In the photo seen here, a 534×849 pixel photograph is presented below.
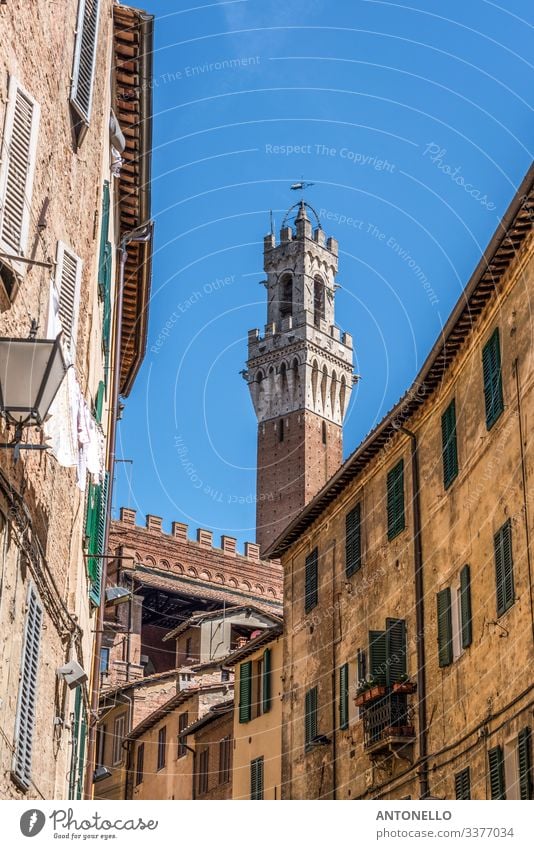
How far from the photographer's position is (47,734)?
13.6 meters

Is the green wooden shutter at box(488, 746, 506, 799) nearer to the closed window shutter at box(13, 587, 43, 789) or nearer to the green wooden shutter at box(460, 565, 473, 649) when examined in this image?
the green wooden shutter at box(460, 565, 473, 649)

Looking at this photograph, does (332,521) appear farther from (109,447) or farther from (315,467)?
(315,467)

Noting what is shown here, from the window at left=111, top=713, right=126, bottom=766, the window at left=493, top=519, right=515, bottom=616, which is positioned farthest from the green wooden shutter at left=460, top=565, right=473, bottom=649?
the window at left=111, top=713, right=126, bottom=766

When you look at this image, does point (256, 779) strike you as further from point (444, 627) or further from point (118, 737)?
point (118, 737)

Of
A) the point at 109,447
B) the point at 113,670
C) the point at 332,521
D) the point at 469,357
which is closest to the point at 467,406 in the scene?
the point at 469,357

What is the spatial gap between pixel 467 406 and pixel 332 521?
808 cm

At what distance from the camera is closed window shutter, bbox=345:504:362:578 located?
25.6 metres

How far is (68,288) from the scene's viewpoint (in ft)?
44.3

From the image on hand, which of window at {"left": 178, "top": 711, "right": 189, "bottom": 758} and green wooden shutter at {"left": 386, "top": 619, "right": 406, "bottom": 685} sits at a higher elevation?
window at {"left": 178, "top": 711, "right": 189, "bottom": 758}

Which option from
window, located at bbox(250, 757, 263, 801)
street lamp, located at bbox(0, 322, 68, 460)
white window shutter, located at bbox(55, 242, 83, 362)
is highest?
white window shutter, located at bbox(55, 242, 83, 362)

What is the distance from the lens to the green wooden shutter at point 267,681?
31.4 m

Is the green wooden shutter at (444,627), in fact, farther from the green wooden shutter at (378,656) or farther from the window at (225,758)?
the window at (225,758)

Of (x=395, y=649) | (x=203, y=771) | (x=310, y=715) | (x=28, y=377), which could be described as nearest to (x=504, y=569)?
(x=395, y=649)

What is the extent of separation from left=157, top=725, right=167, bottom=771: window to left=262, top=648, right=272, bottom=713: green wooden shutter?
10.6m
